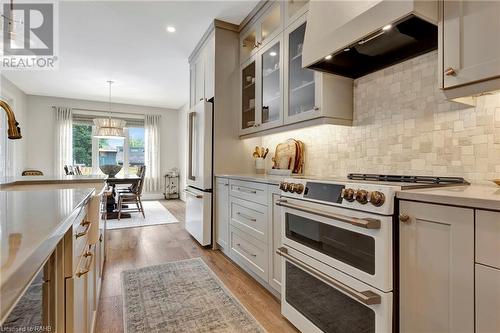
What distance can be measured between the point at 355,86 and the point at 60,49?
408 cm

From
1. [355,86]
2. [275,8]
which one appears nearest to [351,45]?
[355,86]

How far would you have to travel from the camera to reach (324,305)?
1470mm

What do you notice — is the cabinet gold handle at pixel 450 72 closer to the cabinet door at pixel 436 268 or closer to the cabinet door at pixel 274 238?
the cabinet door at pixel 436 268

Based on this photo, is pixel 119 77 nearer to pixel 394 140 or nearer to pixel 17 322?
pixel 394 140

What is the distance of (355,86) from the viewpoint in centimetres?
211

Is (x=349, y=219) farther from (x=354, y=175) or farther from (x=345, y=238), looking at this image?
(x=354, y=175)

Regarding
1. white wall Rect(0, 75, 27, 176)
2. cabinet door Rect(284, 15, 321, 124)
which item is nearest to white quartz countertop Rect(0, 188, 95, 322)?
cabinet door Rect(284, 15, 321, 124)

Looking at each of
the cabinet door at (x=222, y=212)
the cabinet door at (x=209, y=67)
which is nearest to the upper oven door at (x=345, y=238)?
the cabinet door at (x=222, y=212)

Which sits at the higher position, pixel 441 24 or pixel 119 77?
pixel 119 77

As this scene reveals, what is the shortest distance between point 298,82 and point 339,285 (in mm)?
1603

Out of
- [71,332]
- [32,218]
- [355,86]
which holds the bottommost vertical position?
[71,332]

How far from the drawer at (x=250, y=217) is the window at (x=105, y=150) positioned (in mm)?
5576

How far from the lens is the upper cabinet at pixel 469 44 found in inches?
43.3

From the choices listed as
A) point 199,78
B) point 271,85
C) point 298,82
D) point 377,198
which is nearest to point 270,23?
point 271,85
